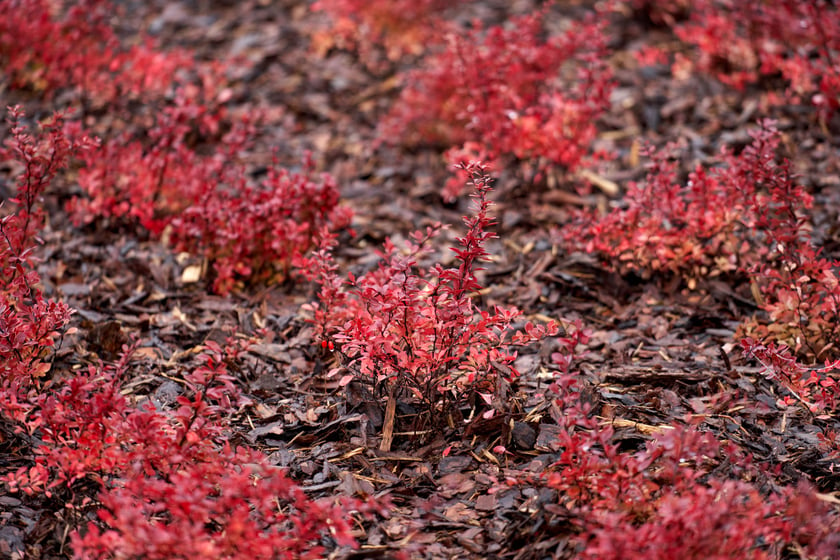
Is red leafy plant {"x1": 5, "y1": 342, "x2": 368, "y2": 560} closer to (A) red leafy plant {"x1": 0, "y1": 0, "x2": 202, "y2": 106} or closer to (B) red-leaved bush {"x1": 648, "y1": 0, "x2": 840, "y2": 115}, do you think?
(A) red leafy plant {"x1": 0, "y1": 0, "x2": 202, "y2": 106}

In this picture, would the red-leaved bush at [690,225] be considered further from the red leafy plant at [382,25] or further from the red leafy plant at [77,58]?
the red leafy plant at [77,58]

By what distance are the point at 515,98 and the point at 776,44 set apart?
2224mm

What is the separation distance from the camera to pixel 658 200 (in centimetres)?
381

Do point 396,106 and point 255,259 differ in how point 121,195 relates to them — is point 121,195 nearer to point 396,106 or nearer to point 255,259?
point 255,259

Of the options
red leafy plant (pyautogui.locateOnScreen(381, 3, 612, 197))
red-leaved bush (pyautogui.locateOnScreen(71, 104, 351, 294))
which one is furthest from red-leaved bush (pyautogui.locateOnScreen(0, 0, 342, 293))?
red leafy plant (pyautogui.locateOnScreen(381, 3, 612, 197))

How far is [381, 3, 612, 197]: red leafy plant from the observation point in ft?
14.9

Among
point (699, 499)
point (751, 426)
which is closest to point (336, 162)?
point (751, 426)

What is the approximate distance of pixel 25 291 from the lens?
119 inches

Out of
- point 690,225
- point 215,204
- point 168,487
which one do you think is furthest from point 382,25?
point 168,487

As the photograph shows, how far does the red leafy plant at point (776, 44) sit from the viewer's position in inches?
189

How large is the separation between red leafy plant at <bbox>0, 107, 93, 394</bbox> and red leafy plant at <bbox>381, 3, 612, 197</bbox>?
208cm

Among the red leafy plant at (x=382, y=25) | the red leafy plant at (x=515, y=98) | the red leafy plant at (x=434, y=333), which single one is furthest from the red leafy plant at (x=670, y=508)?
the red leafy plant at (x=382, y=25)

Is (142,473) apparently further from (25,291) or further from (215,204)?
(215,204)

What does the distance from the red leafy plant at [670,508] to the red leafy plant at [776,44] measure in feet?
10.4
